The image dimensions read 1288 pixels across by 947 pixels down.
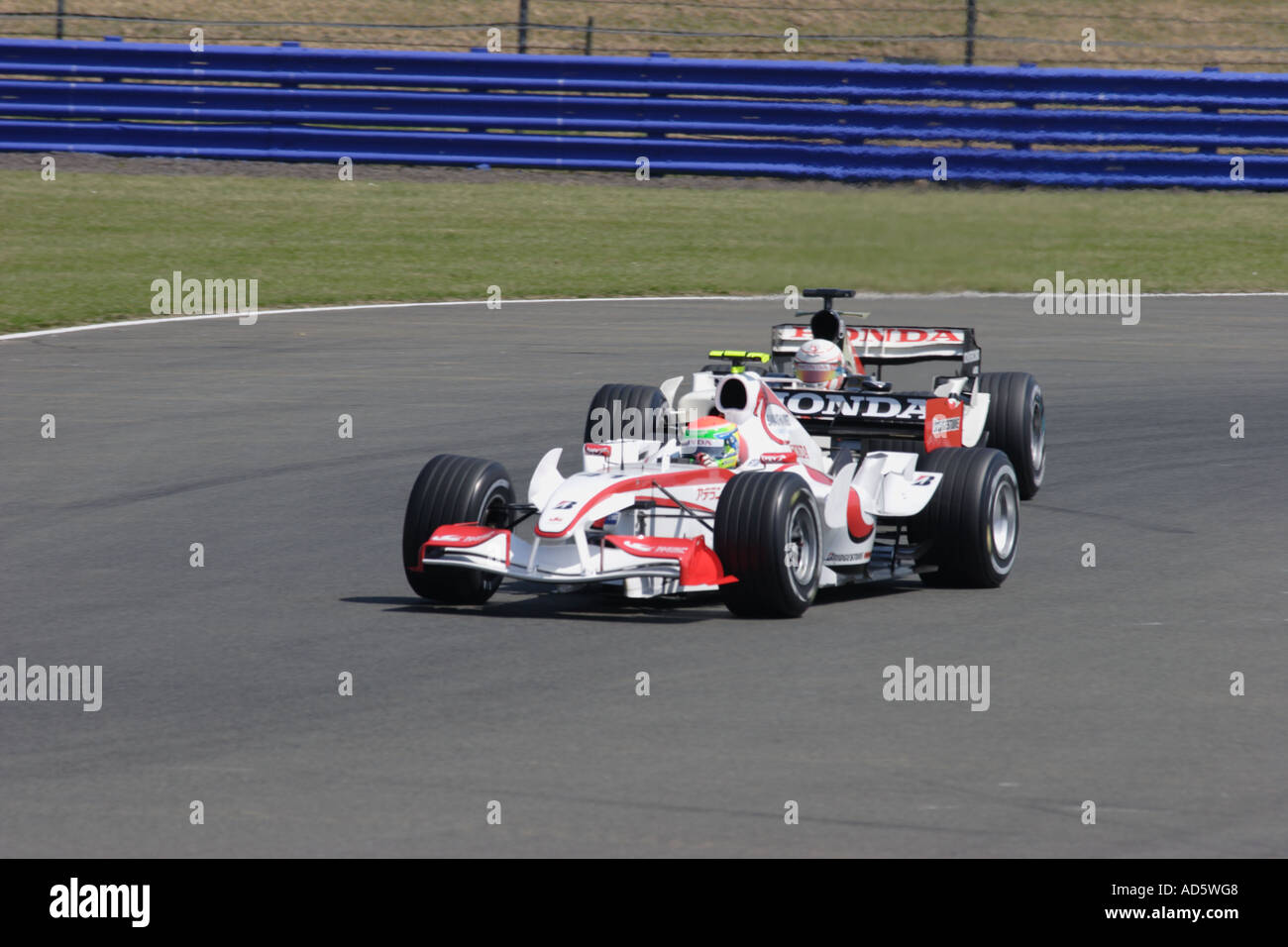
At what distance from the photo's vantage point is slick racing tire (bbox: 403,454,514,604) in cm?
914

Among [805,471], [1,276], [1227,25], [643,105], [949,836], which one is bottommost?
[949,836]

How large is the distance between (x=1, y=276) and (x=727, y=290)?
712 cm

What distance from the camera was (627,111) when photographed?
26.7 meters

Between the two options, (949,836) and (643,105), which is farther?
(643,105)

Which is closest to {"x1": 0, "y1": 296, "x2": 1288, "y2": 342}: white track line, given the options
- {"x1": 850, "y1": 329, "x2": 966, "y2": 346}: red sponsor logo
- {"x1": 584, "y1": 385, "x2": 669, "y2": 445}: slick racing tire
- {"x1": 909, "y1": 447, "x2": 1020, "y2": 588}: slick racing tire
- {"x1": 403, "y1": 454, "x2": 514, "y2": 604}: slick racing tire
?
{"x1": 850, "y1": 329, "x2": 966, "y2": 346}: red sponsor logo

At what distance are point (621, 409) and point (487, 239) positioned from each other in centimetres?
1253

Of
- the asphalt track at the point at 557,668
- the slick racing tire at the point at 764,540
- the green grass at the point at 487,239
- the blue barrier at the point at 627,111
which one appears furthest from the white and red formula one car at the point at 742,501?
the blue barrier at the point at 627,111

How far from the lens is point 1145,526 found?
1120cm

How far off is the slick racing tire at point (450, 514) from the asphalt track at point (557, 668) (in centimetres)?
14

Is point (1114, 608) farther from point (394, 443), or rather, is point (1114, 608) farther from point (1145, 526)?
point (394, 443)

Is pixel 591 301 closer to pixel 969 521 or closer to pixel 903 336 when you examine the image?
pixel 903 336

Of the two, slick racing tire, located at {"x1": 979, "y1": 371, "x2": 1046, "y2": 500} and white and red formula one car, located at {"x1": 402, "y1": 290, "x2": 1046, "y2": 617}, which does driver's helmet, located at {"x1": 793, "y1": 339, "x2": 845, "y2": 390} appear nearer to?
white and red formula one car, located at {"x1": 402, "y1": 290, "x2": 1046, "y2": 617}

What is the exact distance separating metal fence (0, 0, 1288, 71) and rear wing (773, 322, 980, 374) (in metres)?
21.2

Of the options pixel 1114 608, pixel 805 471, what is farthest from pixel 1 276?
pixel 1114 608
